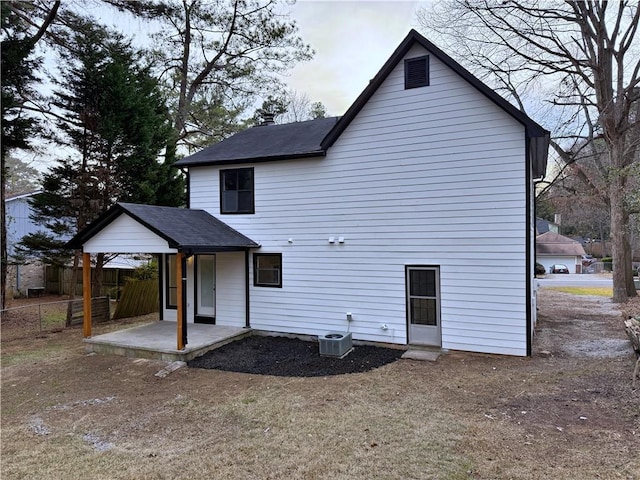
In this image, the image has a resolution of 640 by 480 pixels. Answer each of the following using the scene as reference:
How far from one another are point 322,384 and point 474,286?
12.3 feet

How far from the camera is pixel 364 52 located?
1378 centimetres

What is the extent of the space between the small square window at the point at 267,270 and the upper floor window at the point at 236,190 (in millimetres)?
1304

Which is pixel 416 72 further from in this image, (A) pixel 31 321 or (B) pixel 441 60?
(A) pixel 31 321


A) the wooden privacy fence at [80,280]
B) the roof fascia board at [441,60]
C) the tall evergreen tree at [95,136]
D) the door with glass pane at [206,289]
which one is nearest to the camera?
the roof fascia board at [441,60]

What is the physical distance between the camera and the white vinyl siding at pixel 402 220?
7.80 meters

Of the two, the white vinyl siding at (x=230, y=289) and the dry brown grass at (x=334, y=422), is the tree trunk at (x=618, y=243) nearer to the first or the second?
the dry brown grass at (x=334, y=422)

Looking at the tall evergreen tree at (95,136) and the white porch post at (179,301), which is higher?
the tall evergreen tree at (95,136)

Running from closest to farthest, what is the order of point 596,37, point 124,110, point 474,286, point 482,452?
point 482,452 → point 474,286 → point 124,110 → point 596,37

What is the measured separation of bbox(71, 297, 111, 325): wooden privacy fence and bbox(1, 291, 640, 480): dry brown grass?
486cm

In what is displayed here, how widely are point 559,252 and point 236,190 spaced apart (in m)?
41.3

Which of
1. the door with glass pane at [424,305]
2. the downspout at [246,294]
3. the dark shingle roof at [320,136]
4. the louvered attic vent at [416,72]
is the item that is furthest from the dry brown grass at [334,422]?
the louvered attic vent at [416,72]

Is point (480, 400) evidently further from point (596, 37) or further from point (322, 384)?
point (596, 37)

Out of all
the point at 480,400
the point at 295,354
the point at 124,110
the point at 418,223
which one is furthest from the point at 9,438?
the point at 124,110

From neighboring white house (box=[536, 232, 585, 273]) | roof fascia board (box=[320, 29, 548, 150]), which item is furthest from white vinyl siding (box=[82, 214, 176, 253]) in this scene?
neighboring white house (box=[536, 232, 585, 273])
